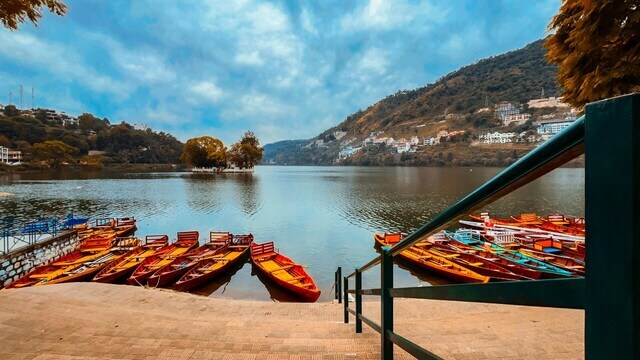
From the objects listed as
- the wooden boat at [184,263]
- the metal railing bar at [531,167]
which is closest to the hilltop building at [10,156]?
the wooden boat at [184,263]

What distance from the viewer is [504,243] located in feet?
57.5

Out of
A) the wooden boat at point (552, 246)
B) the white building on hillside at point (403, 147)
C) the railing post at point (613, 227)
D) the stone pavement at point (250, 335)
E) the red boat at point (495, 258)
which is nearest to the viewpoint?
the railing post at point (613, 227)

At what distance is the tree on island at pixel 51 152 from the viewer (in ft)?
323

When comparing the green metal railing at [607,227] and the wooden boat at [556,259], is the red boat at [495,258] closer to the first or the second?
the wooden boat at [556,259]

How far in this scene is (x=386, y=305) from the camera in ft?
7.88

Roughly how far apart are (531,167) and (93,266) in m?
18.0

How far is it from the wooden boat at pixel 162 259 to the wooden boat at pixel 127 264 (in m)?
0.36

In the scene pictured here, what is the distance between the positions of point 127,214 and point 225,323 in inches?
1236

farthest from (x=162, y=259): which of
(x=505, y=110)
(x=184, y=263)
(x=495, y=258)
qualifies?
(x=505, y=110)

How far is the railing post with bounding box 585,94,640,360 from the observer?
0.64 meters

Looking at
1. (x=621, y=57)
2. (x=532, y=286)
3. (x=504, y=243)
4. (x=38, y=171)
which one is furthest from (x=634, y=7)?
(x=38, y=171)

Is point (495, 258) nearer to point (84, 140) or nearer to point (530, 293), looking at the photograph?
point (530, 293)

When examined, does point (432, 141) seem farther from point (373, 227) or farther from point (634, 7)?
point (634, 7)

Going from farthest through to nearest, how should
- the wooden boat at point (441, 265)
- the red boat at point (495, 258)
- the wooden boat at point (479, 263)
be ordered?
the wooden boat at point (441, 265) < the wooden boat at point (479, 263) < the red boat at point (495, 258)
